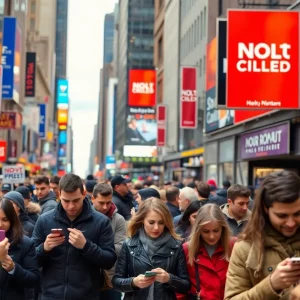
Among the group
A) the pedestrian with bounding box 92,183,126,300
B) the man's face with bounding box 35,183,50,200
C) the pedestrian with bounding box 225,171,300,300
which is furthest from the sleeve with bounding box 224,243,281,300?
the man's face with bounding box 35,183,50,200

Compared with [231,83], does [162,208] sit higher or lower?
lower

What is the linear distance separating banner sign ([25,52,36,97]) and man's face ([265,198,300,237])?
72.3m

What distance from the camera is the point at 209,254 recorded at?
580cm

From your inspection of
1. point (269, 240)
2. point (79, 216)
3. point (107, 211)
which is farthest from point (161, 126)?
point (269, 240)

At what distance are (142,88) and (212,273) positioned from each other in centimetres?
5630

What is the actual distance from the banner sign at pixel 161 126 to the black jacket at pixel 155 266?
49.8m

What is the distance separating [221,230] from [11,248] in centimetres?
183

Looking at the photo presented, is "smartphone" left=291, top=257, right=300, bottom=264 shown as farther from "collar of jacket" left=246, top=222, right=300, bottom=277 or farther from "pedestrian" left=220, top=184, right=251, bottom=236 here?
→ "pedestrian" left=220, top=184, right=251, bottom=236

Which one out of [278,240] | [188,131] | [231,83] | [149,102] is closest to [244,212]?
[278,240]

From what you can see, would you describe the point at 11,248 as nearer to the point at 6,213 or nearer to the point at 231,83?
the point at 6,213

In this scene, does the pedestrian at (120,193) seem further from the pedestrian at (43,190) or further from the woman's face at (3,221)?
the woman's face at (3,221)

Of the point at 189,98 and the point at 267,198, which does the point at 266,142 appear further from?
the point at 267,198

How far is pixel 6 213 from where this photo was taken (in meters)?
5.92

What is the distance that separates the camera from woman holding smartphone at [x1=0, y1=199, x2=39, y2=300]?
19.1 ft
